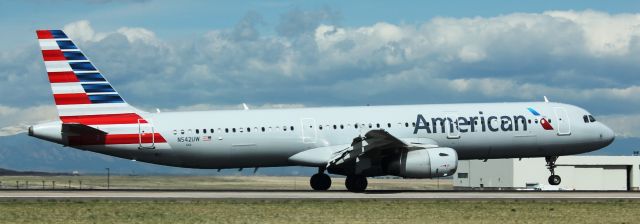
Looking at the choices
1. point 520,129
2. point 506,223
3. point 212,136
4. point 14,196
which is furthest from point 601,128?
point 14,196

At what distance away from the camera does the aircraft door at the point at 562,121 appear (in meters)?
59.5

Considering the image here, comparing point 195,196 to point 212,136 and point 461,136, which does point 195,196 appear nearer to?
point 212,136

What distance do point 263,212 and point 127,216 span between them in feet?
16.4

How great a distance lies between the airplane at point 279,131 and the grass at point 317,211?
385 inches

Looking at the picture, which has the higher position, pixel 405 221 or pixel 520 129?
pixel 520 129

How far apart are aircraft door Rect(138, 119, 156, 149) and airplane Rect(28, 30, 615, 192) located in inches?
2.0

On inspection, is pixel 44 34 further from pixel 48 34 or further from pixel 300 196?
pixel 300 196

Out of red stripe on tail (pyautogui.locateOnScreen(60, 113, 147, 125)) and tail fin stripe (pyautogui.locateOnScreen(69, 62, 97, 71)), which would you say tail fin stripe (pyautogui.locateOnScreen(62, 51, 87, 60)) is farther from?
red stripe on tail (pyautogui.locateOnScreen(60, 113, 147, 125))

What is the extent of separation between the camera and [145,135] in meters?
56.2

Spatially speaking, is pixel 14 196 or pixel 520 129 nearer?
pixel 14 196

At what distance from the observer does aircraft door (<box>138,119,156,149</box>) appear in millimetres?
56156

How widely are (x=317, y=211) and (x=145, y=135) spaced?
1770 cm

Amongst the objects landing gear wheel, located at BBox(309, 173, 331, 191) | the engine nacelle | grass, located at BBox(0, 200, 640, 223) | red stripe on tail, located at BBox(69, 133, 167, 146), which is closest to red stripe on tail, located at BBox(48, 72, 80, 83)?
red stripe on tail, located at BBox(69, 133, 167, 146)

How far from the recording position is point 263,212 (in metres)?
40.2
